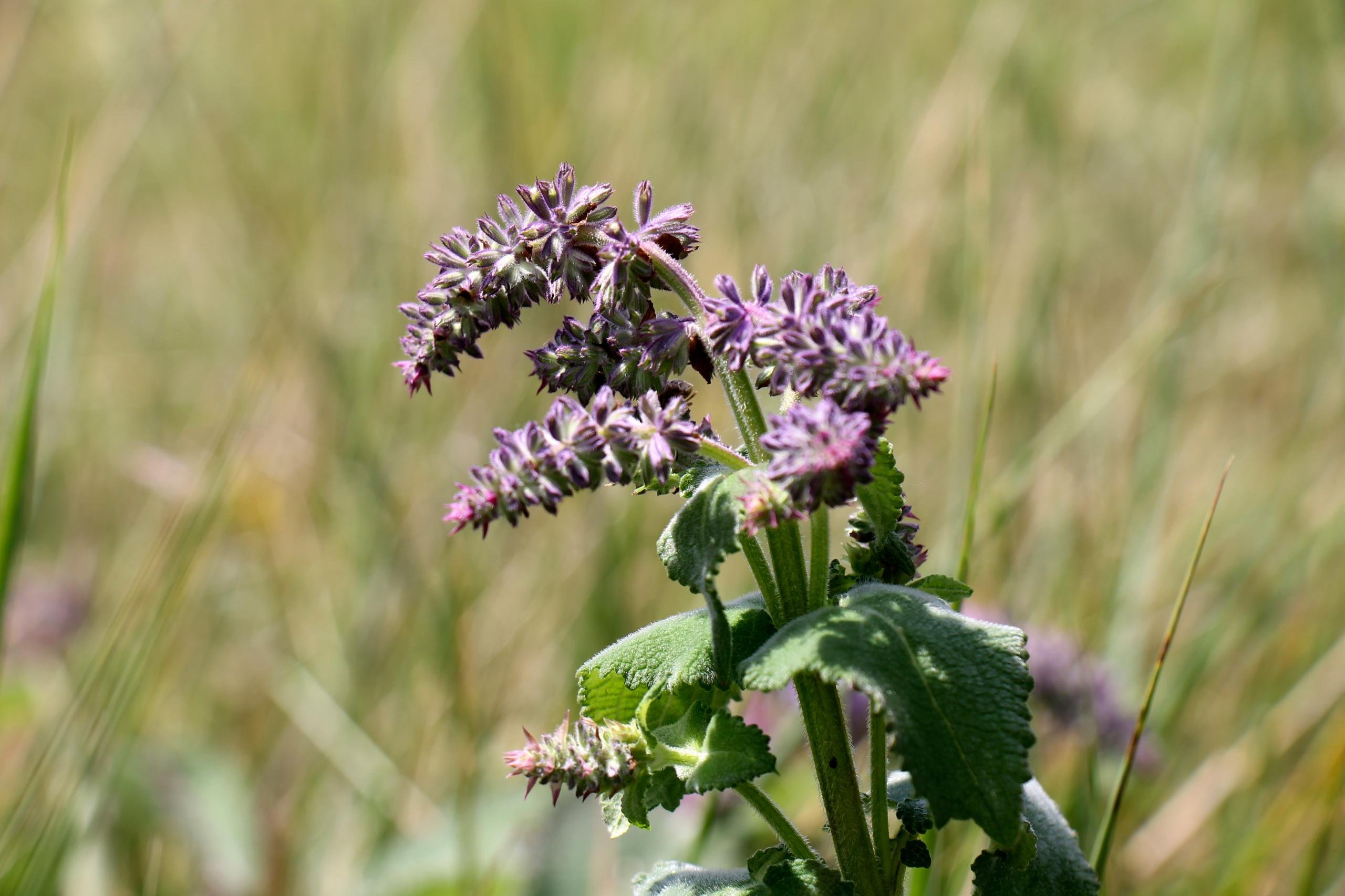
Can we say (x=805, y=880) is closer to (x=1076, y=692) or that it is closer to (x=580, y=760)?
(x=580, y=760)

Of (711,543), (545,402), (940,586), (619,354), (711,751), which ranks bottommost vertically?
(711,751)

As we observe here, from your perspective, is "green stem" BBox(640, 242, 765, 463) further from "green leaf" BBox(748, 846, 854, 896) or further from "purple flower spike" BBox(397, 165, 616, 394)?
"green leaf" BBox(748, 846, 854, 896)

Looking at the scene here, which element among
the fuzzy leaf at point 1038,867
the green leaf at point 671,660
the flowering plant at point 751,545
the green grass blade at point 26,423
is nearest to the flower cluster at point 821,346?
the flowering plant at point 751,545

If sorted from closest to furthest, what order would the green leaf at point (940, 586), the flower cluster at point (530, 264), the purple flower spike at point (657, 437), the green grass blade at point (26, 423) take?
the purple flower spike at point (657, 437) < the flower cluster at point (530, 264) < the green leaf at point (940, 586) < the green grass blade at point (26, 423)

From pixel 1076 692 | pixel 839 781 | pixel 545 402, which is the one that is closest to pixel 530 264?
pixel 839 781

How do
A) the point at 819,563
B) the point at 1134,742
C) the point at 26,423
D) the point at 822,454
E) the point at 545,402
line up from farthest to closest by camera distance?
the point at 545,402
the point at 26,423
the point at 1134,742
the point at 819,563
the point at 822,454

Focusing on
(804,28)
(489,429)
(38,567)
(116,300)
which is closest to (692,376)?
(489,429)

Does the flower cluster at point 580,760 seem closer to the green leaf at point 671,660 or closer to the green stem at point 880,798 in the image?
the green leaf at point 671,660
